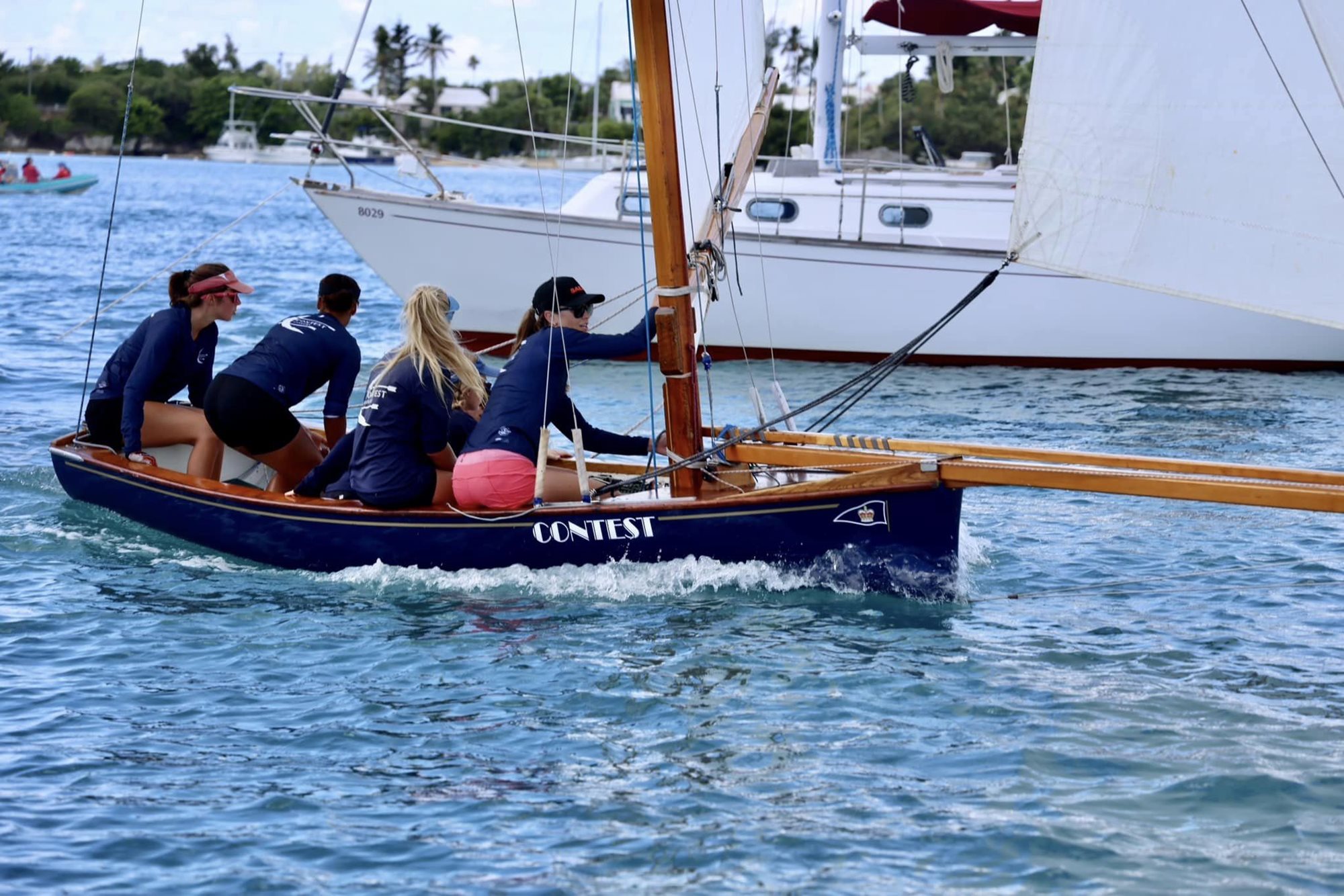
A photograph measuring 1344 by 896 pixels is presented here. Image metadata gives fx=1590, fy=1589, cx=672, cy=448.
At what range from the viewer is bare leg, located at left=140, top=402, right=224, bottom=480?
28.8 feet

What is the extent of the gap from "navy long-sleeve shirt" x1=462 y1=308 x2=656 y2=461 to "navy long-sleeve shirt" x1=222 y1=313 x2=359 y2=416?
3.28 feet

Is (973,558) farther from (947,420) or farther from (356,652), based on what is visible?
(947,420)

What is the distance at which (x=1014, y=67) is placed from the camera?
78.9m

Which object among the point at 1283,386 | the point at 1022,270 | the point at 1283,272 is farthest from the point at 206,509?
the point at 1283,386

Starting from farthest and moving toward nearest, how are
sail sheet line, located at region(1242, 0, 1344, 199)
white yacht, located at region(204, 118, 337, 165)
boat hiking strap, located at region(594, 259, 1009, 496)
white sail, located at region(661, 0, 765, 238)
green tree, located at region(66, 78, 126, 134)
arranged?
1. white yacht, located at region(204, 118, 337, 165)
2. green tree, located at region(66, 78, 126, 134)
3. white sail, located at region(661, 0, 765, 238)
4. boat hiking strap, located at region(594, 259, 1009, 496)
5. sail sheet line, located at region(1242, 0, 1344, 199)

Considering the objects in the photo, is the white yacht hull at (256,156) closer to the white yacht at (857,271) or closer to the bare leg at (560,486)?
the white yacht at (857,271)

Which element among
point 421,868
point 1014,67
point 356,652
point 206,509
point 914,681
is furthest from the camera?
point 1014,67

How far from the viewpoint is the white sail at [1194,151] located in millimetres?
5383

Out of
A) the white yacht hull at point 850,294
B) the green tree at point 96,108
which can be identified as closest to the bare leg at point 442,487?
the white yacht hull at point 850,294

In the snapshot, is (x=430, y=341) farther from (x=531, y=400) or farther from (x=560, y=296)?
(x=560, y=296)

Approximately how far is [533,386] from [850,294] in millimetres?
8941

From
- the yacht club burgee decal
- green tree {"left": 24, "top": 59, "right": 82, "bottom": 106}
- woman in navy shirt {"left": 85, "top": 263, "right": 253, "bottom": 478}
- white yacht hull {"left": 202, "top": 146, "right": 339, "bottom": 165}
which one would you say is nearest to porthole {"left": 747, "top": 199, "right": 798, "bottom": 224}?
woman in navy shirt {"left": 85, "top": 263, "right": 253, "bottom": 478}

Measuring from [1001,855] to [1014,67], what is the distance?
257ft

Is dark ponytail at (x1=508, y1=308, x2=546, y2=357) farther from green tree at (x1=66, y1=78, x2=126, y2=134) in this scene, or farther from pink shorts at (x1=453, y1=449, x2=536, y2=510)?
green tree at (x1=66, y1=78, x2=126, y2=134)
